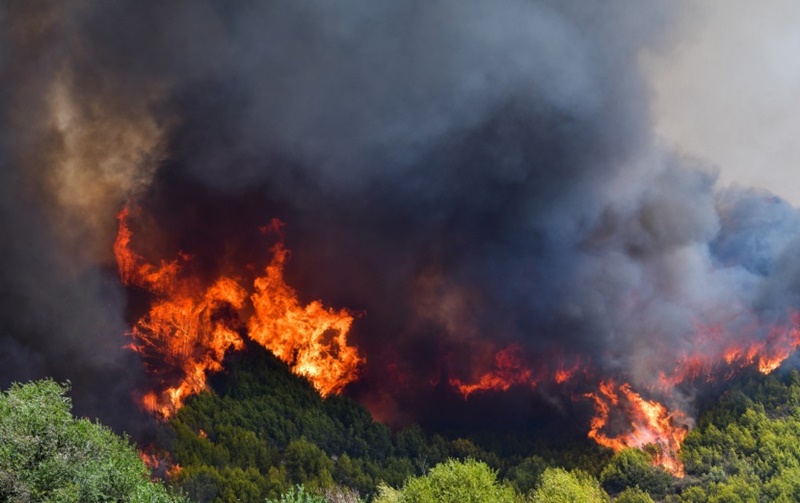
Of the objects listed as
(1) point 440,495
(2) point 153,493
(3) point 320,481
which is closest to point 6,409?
(2) point 153,493

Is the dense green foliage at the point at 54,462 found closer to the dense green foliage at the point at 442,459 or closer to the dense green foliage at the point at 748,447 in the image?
the dense green foliage at the point at 442,459

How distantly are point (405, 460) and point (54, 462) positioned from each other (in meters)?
136

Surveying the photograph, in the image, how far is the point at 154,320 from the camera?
19250 centimetres

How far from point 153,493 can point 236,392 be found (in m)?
138

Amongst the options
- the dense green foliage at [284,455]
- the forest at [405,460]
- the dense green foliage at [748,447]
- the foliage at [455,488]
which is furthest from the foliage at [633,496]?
the foliage at [455,488]

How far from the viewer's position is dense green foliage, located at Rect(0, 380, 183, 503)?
55094 millimetres

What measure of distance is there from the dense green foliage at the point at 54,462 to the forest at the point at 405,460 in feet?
1.63

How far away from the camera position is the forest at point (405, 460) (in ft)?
291

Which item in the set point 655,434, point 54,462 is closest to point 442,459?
point 655,434

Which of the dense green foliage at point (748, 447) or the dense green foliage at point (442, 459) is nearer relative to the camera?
the dense green foliage at point (442, 459)

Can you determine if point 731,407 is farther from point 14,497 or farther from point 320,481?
point 14,497

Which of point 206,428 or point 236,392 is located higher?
point 236,392

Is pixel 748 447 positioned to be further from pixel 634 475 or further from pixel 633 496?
pixel 633 496

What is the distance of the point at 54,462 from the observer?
58500 mm
